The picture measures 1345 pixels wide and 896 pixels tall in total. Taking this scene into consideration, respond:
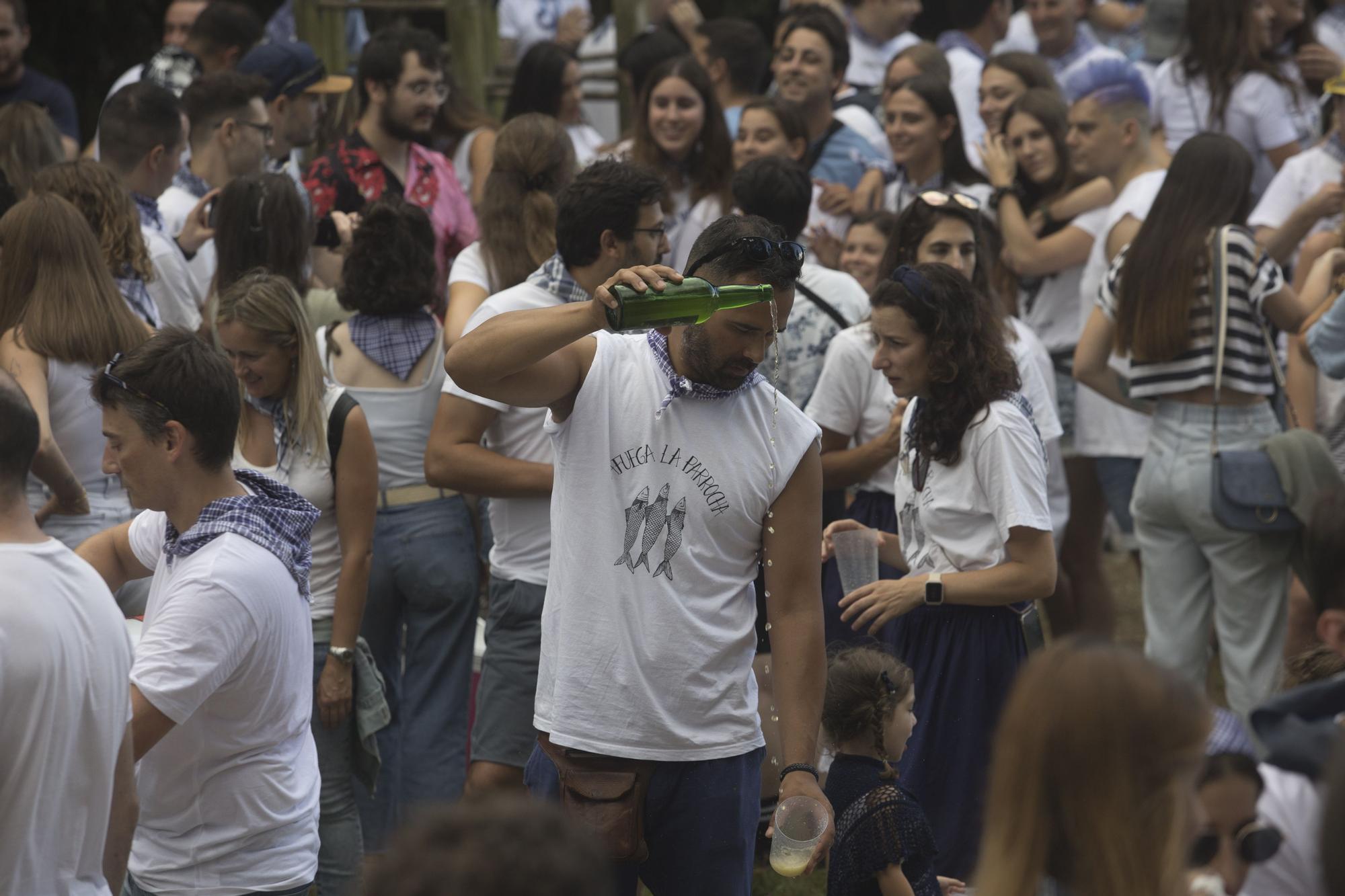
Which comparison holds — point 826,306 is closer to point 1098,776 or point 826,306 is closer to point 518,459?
point 518,459

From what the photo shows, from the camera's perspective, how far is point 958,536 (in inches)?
153

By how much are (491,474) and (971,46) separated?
551 centimetres

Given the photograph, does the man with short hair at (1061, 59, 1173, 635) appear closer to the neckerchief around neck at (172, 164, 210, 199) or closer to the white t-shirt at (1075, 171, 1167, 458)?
the white t-shirt at (1075, 171, 1167, 458)

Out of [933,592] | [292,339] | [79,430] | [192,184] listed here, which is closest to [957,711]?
[933,592]

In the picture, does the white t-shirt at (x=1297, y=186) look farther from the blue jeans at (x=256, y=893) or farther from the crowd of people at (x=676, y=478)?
the blue jeans at (x=256, y=893)

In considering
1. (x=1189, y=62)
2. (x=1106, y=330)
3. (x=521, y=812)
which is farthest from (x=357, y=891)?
(x=1189, y=62)

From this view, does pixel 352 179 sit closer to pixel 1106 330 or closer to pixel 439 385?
pixel 439 385

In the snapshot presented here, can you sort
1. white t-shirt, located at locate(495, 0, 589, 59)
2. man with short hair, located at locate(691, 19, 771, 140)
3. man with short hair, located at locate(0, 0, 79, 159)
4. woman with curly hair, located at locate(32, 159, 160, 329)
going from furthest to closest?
white t-shirt, located at locate(495, 0, 589, 59) < man with short hair, located at locate(0, 0, 79, 159) < man with short hair, located at locate(691, 19, 771, 140) < woman with curly hair, located at locate(32, 159, 160, 329)

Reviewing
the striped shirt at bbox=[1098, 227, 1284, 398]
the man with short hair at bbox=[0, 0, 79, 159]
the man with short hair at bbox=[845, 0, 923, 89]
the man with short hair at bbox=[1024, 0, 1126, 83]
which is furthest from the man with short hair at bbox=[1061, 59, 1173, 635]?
the man with short hair at bbox=[0, 0, 79, 159]

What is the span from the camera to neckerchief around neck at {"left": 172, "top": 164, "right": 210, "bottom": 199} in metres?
6.37

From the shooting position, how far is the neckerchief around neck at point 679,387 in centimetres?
301

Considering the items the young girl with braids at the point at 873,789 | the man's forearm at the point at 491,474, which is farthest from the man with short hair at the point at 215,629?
the young girl with braids at the point at 873,789

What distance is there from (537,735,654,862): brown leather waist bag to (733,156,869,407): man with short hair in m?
2.09

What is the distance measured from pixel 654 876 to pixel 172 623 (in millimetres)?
1074
